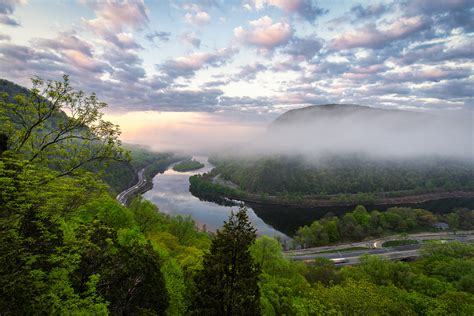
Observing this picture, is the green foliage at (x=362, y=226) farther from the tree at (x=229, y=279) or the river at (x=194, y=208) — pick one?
the tree at (x=229, y=279)

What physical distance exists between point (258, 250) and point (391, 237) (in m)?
73.9

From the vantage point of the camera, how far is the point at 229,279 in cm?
1628

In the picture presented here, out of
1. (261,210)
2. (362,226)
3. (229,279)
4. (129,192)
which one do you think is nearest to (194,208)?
(261,210)

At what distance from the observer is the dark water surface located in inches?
4075

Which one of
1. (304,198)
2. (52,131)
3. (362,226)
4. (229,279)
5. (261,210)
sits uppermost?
(52,131)

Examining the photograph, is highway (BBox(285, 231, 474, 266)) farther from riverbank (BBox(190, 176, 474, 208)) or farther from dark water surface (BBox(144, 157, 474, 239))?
riverbank (BBox(190, 176, 474, 208))

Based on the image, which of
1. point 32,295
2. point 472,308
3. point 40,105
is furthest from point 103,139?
point 472,308

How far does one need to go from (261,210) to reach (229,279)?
117010 mm

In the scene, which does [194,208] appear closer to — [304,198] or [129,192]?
[129,192]

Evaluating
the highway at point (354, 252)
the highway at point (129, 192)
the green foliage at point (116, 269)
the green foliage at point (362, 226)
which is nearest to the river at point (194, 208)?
the highway at point (129, 192)

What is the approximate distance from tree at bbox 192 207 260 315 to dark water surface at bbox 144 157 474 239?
7996cm

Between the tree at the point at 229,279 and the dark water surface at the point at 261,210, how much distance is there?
262 ft

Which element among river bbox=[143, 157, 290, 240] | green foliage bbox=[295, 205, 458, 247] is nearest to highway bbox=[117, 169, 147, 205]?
river bbox=[143, 157, 290, 240]

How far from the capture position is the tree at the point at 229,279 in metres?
15.5
